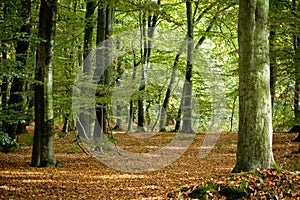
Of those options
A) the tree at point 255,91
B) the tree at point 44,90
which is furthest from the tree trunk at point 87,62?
the tree at point 255,91

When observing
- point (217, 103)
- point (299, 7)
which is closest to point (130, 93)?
point (299, 7)

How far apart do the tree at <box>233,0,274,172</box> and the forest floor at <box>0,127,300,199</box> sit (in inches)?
22.8

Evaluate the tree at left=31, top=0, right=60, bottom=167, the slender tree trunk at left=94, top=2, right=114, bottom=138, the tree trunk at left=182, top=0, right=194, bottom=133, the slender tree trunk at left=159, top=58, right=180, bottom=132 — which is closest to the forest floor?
the tree at left=31, top=0, right=60, bottom=167

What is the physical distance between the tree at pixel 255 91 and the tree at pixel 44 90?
5.31 m

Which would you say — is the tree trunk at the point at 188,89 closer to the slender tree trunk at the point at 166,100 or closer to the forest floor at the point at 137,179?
the slender tree trunk at the point at 166,100

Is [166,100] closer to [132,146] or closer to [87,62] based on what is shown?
[132,146]

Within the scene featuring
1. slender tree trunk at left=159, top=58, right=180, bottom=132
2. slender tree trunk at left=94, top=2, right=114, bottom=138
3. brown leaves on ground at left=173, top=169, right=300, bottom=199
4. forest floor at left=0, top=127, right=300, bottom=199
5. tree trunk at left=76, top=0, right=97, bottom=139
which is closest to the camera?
brown leaves on ground at left=173, top=169, right=300, bottom=199

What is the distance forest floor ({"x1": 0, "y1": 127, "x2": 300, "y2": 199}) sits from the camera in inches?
211

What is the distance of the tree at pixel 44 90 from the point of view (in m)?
8.93

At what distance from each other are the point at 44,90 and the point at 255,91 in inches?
224

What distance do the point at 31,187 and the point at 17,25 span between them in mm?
3613

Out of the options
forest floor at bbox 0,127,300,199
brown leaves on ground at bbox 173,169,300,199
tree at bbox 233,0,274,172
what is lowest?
forest floor at bbox 0,127,300,199

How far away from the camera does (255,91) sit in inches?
247

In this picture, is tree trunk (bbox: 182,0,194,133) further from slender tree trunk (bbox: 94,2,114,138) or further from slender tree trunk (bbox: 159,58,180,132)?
slender tree trunk (bbox: 94,2,114,138)
